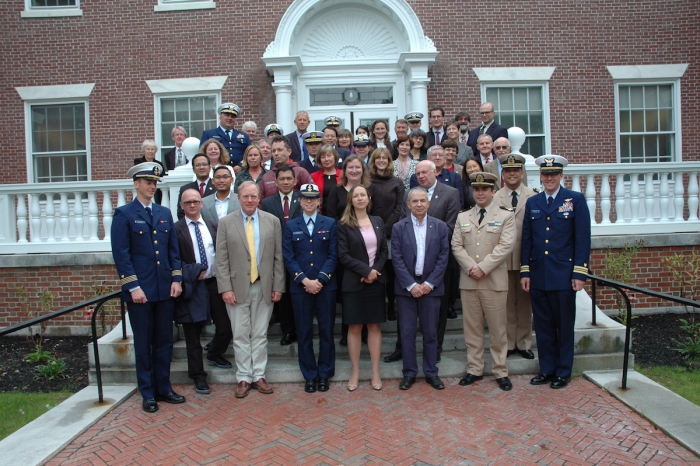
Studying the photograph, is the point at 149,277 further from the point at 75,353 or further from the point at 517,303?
the point at 517,303

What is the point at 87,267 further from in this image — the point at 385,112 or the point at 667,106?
the point at 667,106

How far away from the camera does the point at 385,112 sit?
11.9 m

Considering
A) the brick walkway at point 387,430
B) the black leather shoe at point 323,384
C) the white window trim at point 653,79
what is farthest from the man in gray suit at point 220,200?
the white window trim at point 653,79

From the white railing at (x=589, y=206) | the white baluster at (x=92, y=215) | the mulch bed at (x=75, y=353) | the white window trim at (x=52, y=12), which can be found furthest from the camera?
the white window trim at (x=52, y=12)

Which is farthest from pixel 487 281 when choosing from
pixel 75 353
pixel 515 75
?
pixel 515 75

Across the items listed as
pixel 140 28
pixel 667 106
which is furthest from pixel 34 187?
pixel 667 106

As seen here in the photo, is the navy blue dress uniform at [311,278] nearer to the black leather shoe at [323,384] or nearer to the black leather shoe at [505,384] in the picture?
the black leather shoe at [323,384]

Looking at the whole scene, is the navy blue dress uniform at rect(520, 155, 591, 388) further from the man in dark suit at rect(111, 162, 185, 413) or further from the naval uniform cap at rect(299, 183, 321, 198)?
the man in dark suit at rect(111, 162, 185, 413)

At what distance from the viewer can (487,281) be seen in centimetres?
555

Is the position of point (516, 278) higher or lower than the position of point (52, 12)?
lower

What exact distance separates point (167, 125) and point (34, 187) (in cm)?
381

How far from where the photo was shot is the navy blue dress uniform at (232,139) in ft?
25.8

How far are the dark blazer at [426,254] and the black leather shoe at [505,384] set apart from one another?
103 centimetres

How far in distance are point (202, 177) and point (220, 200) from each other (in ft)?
1.64
